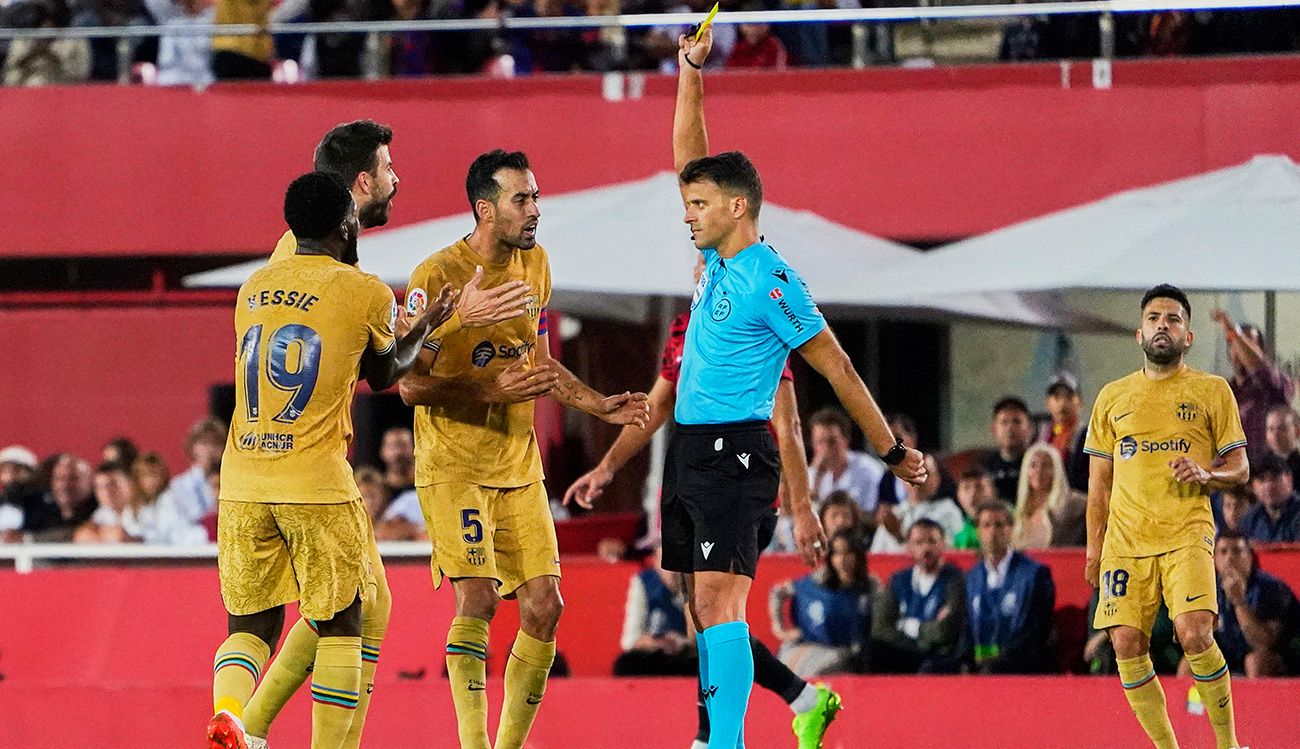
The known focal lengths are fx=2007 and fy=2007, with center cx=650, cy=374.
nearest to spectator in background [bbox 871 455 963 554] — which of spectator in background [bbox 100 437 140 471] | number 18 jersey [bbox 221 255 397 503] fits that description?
number 18 jersey [bbox 221 255 397 503]

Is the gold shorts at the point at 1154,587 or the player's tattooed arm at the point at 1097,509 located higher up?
the player's tattooed arm at the point at 1097,509

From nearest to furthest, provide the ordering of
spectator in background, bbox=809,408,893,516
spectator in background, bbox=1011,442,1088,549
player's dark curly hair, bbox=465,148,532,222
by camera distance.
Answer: player's dark curly hair, bbox=465,148,532,222 < spectator in background, bbox=1011,442,1088,549 < spectator in background, bbox=809,408,893,516

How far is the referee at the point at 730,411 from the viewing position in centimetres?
734

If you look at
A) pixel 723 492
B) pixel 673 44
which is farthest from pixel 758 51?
pixel 723 492

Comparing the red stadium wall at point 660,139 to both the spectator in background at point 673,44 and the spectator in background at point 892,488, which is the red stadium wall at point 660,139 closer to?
the spectator in background at point 673,44

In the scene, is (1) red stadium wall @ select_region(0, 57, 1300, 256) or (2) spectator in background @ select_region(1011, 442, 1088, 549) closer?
(2) spectator in background @ select_region(1011, 442, 1088, 549)

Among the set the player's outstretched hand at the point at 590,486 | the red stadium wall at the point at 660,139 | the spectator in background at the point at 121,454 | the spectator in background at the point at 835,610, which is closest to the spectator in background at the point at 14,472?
the spectator in background at the point at 121,454

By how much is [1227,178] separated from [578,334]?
653 cm

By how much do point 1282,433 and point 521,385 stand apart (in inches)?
228

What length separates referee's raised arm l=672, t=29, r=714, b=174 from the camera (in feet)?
27.0

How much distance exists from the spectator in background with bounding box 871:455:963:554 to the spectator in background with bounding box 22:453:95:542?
5524 mm

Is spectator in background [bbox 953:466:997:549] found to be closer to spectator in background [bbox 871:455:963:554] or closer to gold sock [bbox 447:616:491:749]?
spectator in background [bbox 871:455:963:554]

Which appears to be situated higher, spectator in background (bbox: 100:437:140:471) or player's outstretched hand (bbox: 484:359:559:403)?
spectator in background (bbox: 100:437:140:471)

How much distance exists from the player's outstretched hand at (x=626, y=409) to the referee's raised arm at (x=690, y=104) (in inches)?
41.6
